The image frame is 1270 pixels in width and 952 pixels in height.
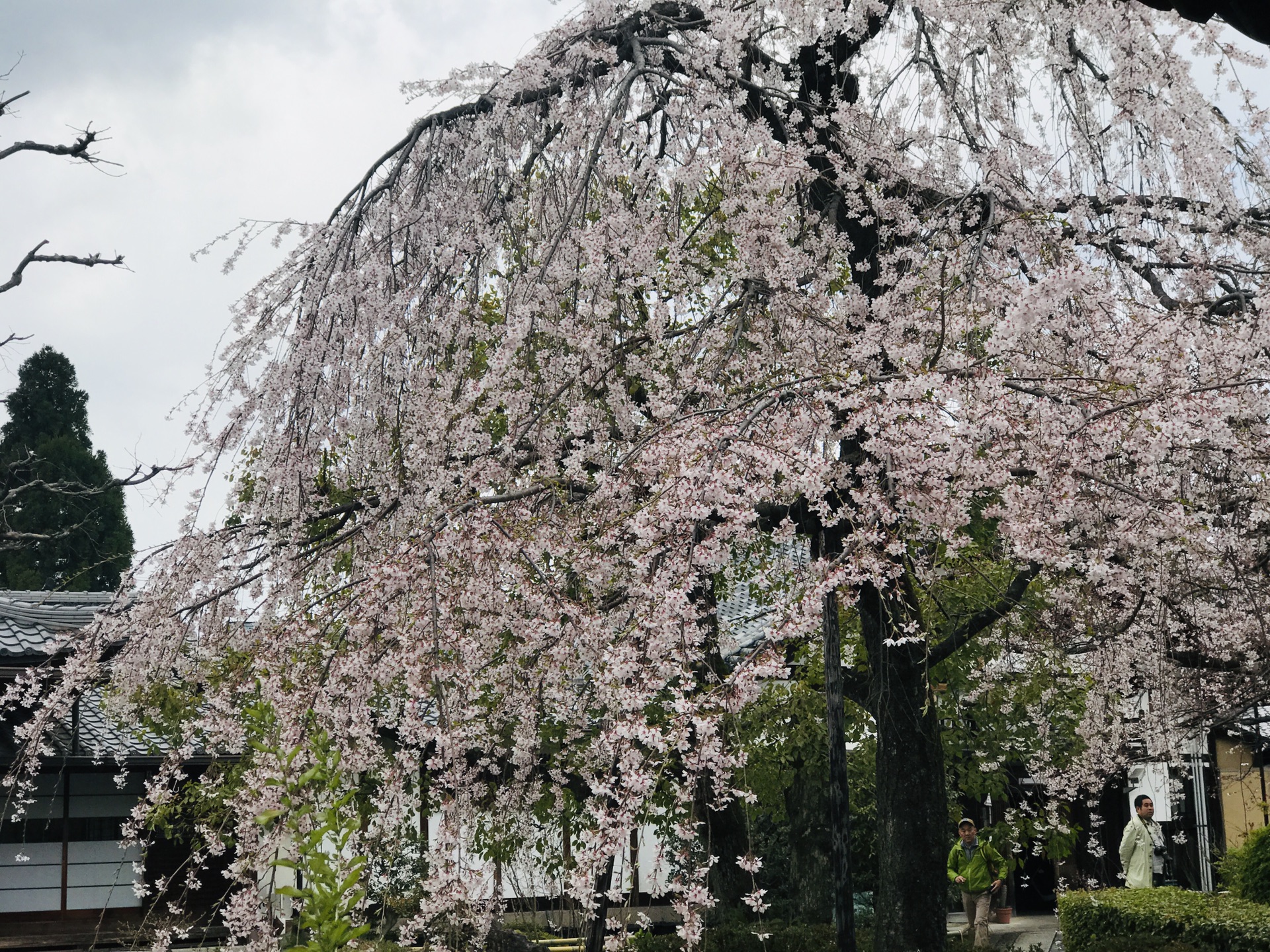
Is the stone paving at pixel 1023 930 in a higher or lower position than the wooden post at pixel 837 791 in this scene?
lower

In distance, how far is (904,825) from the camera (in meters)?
6.57

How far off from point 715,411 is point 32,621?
12.4 metres

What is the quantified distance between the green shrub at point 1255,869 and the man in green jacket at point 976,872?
2235 mm

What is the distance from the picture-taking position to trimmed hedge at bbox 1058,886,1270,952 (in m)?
7.75

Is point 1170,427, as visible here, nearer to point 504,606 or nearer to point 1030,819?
point 504,606

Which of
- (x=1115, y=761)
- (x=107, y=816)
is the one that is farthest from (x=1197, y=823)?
(x=107, y=816)

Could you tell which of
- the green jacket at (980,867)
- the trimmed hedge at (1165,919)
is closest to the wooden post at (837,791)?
the trimmed hedge at (1165,919)

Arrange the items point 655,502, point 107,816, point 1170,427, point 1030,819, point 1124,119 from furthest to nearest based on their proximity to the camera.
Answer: point 107,816 → point 1030,819 → point 1124,119 → point 655,502 → point 1170,427

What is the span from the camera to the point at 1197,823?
1468 cm

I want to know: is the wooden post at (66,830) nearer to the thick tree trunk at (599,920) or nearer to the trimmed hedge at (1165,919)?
the thick tree trunk at (599,920)

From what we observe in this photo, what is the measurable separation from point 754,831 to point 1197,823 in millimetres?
6043

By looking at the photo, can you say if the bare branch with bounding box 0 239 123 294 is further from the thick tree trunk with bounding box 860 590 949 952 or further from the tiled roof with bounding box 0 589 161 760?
the thick tree trunk with bounding box 860 590 949 952

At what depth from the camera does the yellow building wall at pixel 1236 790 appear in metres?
14.7

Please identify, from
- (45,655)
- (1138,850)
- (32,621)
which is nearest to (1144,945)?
(1138,850)
